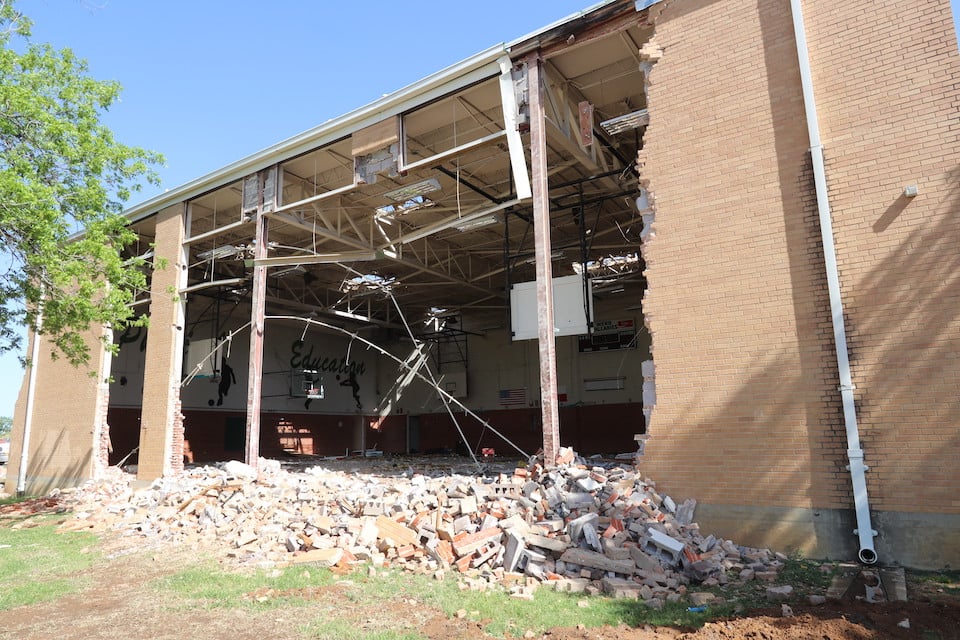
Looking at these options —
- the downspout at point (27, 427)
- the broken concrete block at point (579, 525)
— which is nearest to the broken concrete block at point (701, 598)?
the broken concrete block at point (579, 525)

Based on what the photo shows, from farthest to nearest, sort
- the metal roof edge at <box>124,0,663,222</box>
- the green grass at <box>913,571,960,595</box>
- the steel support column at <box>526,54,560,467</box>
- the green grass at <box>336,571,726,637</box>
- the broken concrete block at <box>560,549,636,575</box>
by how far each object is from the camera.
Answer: the metal roof edge at <box>124,0,663,222</box>
the steel support column at <box>526,54,560,467</box>
the broken concrete block at <box>560,549,636,575</box>
the green grass at <box>913,571,960,595</box>
the green grass at <box>336,571,726,637</box>

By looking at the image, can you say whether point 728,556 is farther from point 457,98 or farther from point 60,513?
point 60,513

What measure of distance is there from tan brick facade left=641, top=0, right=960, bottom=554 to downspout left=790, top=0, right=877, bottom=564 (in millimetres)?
146

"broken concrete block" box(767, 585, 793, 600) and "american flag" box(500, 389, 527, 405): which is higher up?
"american flag" box(500, 389, 527, 405)

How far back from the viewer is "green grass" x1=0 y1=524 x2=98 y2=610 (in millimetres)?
7879

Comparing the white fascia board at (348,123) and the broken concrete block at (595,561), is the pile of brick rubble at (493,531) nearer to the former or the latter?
the broken concrete block at (595,561)

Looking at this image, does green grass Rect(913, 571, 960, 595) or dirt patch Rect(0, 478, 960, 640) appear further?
green grass Rect(913, 571, 960, 595)

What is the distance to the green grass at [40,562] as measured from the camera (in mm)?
7879

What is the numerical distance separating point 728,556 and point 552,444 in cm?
327

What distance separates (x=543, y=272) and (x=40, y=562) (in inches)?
377

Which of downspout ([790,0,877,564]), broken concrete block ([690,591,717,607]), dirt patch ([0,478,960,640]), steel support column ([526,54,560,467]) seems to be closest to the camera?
dirt patch ([0,478,960,640])

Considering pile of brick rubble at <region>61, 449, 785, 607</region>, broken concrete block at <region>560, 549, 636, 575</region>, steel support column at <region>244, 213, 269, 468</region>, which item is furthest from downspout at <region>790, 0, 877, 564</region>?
steel support column at <region>244, 213, 269, 468</region>

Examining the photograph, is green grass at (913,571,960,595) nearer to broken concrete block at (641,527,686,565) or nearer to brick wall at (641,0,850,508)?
brick wall at (641,0,850,508)

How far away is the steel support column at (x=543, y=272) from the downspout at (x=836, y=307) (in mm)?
4260
